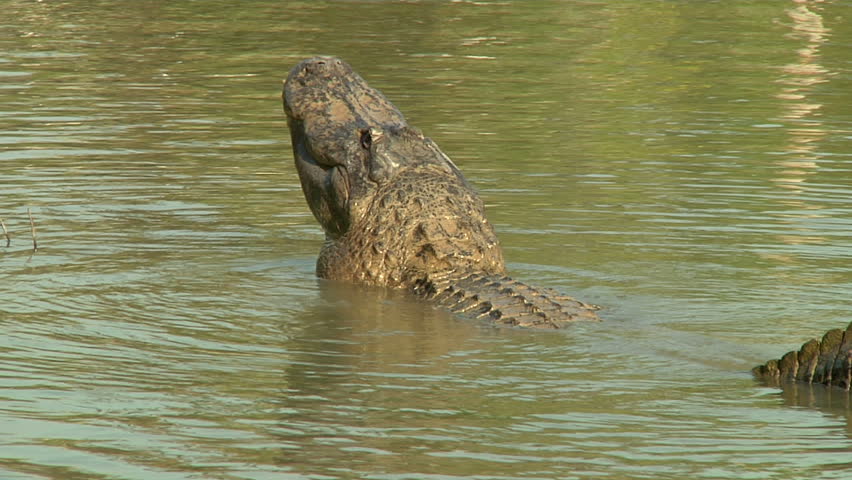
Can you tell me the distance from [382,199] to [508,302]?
127 cm

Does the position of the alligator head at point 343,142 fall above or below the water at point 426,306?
above

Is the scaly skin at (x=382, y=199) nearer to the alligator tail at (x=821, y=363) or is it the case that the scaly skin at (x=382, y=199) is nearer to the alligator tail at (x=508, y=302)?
the alligator tail at (x=508, y=302)

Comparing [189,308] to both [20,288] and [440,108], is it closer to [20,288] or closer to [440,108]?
[20,288]

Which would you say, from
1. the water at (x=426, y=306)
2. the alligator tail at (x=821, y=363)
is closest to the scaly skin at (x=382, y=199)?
the water at (x=426, y=306)

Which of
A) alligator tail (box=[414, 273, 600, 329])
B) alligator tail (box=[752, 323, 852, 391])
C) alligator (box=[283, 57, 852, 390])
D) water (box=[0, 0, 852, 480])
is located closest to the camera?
water (box=[0, 0, 852, 480])

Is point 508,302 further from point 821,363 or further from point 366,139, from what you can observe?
point 821,363

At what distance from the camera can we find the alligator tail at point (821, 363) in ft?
21.0

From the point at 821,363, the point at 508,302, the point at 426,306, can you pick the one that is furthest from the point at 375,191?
the point at 821,363

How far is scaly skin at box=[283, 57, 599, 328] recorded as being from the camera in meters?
8.65

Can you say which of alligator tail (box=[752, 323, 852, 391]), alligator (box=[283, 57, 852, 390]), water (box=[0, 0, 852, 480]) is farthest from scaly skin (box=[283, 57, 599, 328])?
alligator tail (box=[752, 323, 852, 391])

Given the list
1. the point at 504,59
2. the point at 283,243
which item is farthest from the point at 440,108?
the point at 283,243

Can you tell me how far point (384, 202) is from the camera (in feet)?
28.9

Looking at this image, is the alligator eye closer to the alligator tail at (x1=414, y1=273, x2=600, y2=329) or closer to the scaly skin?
the scaly skin

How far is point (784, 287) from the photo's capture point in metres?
8.63
